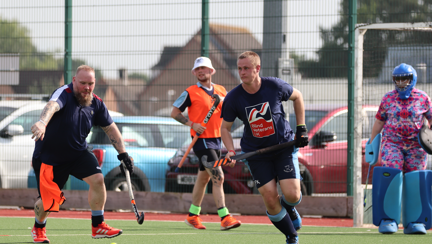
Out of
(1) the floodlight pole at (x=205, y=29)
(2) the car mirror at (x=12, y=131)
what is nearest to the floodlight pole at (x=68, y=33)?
(2) the car mirror at (x=12, y=131)

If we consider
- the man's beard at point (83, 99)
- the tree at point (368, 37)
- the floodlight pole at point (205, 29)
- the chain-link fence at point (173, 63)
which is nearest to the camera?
the man's beard at point (83, 99)

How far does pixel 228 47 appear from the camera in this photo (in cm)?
999

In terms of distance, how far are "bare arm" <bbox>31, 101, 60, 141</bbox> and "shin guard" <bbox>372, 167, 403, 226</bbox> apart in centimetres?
386

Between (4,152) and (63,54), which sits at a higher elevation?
(63,54)

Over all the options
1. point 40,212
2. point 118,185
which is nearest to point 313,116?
point 118,185

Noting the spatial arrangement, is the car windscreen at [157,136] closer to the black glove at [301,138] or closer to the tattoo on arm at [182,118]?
the tattoo on arm at [182,118]

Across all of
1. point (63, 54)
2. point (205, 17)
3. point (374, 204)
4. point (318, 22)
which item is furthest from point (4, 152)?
point (374, 204)

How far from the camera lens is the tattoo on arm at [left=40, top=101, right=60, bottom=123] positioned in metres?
5.65

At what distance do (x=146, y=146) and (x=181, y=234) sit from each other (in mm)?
2997

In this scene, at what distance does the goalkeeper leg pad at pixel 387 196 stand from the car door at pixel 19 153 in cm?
574

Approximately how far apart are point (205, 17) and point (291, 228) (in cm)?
504

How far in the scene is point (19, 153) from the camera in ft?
34.8

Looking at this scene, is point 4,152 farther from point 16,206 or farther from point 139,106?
point 139,106

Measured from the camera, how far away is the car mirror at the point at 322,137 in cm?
943
